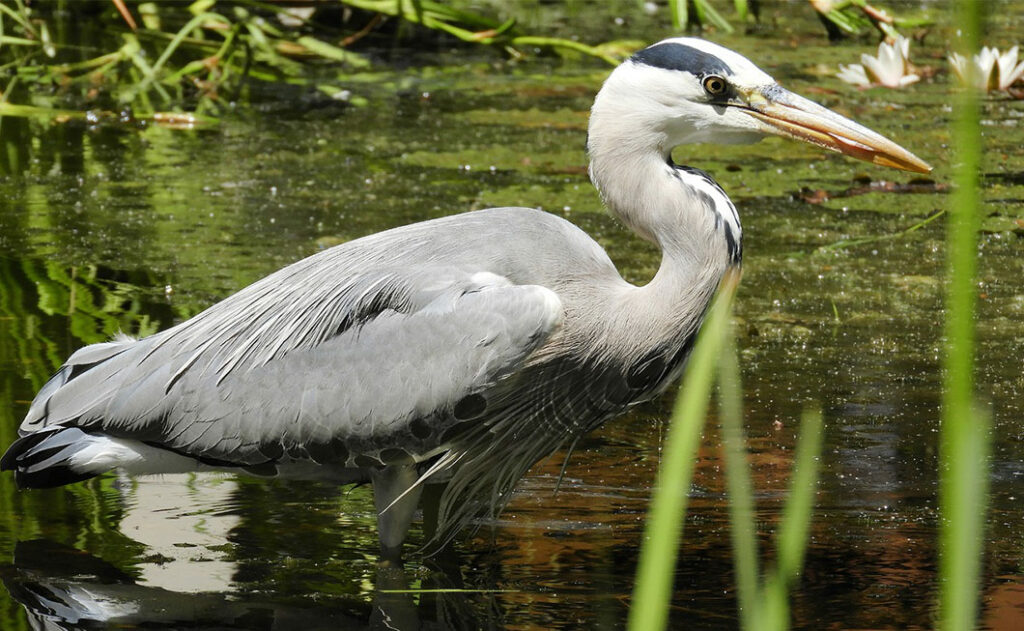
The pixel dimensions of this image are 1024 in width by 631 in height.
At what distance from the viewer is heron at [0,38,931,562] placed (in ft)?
11.4

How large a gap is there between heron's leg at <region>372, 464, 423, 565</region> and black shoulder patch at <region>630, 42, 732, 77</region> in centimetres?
126

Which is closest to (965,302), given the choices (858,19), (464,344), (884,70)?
(464,344)

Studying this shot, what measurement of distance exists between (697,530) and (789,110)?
1191mm

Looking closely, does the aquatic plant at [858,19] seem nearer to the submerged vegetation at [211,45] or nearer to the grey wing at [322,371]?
the submerged vegetation at [211,45]

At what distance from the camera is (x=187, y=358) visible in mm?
3738

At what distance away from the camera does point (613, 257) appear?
6.08 m

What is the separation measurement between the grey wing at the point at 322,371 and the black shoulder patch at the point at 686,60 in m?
0.69

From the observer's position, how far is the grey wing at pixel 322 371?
3.43 metres

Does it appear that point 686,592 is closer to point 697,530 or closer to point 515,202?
point 697,530

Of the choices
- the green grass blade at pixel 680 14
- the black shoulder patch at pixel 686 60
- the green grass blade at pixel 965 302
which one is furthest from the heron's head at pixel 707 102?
the green grass blade at pixel 680 14

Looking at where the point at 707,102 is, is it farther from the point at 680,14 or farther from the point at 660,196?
the point at 680,14

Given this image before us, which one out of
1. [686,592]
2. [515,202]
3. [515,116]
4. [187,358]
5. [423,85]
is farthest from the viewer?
[423,85]

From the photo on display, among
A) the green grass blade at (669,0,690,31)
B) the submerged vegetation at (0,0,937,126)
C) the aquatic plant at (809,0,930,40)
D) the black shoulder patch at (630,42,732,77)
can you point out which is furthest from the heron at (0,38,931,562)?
the aquatic plant at (809,0,930,40)

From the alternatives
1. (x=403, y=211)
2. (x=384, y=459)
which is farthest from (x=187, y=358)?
(x=403, y=211)
